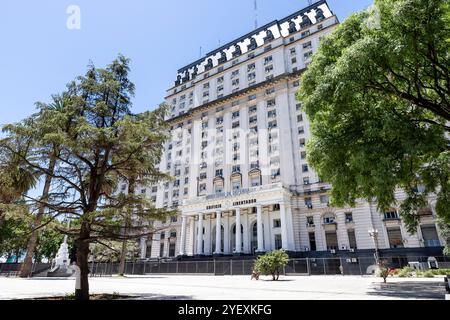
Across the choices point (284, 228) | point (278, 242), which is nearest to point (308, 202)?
point (284, 228)

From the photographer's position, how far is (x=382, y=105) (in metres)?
12.1

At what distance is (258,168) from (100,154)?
124 ft

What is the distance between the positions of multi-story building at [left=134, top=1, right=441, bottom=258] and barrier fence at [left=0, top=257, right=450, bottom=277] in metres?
3.33

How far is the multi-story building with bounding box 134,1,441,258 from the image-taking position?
3991cm

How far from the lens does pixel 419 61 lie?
35.8 feet

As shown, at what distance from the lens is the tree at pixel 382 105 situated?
9.59 meters

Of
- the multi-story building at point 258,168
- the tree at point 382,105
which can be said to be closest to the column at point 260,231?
the multi-story building at point 258,168

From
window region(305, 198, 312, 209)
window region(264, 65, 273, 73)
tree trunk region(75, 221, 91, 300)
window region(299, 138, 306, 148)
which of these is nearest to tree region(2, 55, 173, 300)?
tree trunk region(75, 221, 91, 300)

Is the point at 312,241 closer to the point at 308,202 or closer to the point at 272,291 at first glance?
the point at 308,202

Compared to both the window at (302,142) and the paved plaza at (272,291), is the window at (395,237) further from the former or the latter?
the paved plaza at (272,291)

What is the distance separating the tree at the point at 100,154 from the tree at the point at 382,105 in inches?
288
